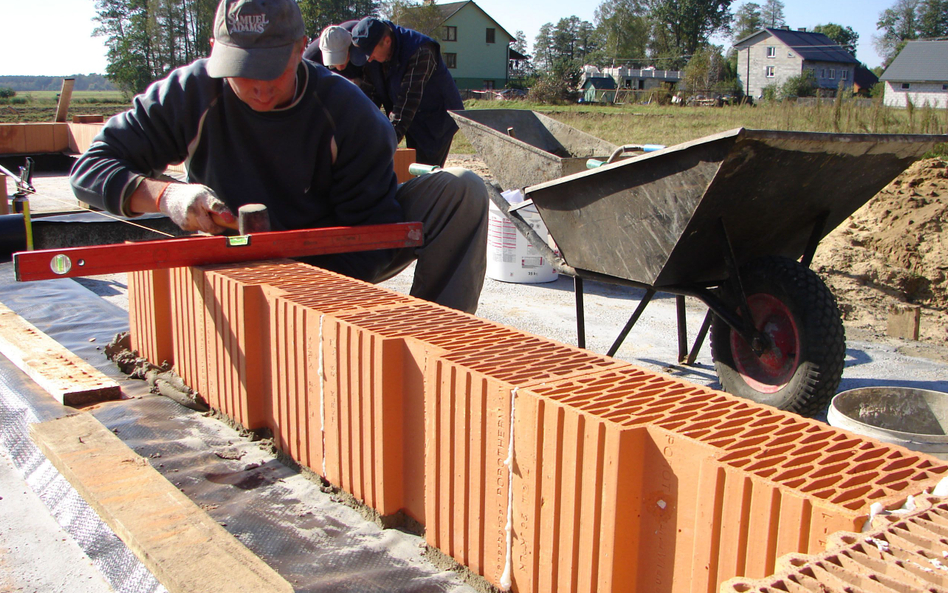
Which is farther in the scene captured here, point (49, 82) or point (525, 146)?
point (49, 82)

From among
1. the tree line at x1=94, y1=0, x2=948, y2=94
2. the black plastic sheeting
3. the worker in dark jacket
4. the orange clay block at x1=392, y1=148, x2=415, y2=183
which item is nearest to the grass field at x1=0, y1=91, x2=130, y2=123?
the tree line at x1=94, y1=0, x2=948, y2=94

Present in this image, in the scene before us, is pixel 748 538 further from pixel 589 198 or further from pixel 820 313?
pixel 589 198

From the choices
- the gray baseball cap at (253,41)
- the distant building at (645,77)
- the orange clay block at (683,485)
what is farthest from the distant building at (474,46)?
the orange clay block at (683,485)

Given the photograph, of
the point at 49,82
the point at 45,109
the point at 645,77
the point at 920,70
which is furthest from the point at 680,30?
the point at 49,82

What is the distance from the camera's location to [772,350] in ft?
10.3

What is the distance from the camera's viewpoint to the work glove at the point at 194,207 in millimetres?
2586

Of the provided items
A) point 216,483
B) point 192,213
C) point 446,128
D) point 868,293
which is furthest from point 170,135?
point 868,293

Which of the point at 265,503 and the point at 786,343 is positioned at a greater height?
the point at 786,343

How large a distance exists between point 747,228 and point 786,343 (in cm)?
51

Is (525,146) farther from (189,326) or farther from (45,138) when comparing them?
(45,138)

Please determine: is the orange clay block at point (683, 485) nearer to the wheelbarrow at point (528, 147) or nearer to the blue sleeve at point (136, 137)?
the blue sleeve at point (136, 137)

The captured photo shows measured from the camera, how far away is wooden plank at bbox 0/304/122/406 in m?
2.57

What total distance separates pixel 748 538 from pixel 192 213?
6.81ft

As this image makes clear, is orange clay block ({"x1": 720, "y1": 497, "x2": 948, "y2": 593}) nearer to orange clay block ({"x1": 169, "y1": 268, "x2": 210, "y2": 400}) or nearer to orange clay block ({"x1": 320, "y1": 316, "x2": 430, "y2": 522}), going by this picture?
orange clay block ({"x1": 320, "y1": 316, "x2": 430, "y2": 522})
